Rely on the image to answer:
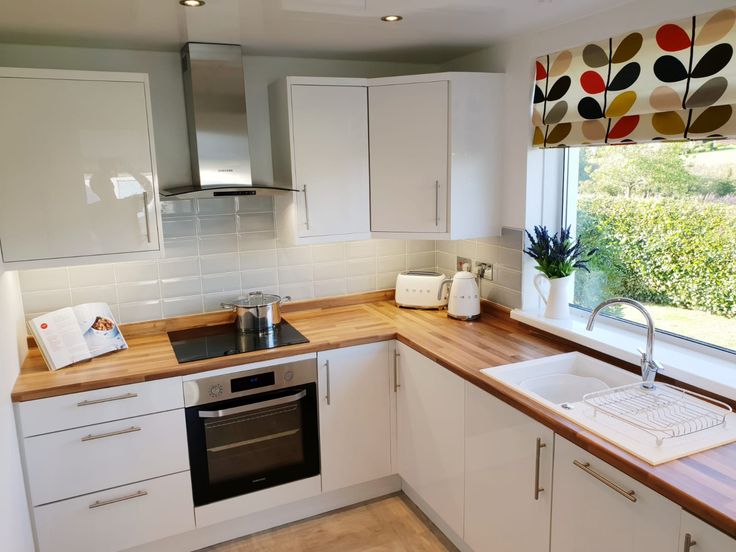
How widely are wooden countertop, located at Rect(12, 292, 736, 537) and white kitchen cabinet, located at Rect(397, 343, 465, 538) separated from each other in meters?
0.10

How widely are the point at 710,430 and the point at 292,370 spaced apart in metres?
1.59

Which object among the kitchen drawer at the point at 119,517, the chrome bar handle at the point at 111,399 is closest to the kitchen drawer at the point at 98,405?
the chrome bar handle at the point at 111,399

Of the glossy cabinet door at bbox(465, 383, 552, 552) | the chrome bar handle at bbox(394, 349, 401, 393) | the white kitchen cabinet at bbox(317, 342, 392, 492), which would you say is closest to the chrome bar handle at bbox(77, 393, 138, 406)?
the white kitchen cabinet at bbox(317, 342, 392, 492)

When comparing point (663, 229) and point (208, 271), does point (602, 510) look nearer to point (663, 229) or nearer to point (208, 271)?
point (663, 229)

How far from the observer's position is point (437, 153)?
2666 millimetres

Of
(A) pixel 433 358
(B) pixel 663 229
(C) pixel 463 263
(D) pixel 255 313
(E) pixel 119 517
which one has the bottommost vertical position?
(E) pixel 119 517

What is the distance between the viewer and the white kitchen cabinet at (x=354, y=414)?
261cm

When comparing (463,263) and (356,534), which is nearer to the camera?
(356,534)

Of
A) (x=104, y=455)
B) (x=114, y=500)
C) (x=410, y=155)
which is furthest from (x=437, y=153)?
(x=114, y=500)

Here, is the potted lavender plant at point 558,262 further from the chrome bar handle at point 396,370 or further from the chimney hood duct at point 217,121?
the chimney hood duct at point 217,121

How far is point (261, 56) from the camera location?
2799 millimetres

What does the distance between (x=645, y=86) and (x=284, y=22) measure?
4.34 ft

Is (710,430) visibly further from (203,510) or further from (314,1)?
(203,510)

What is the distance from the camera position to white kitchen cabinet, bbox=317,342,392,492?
8.55ft
